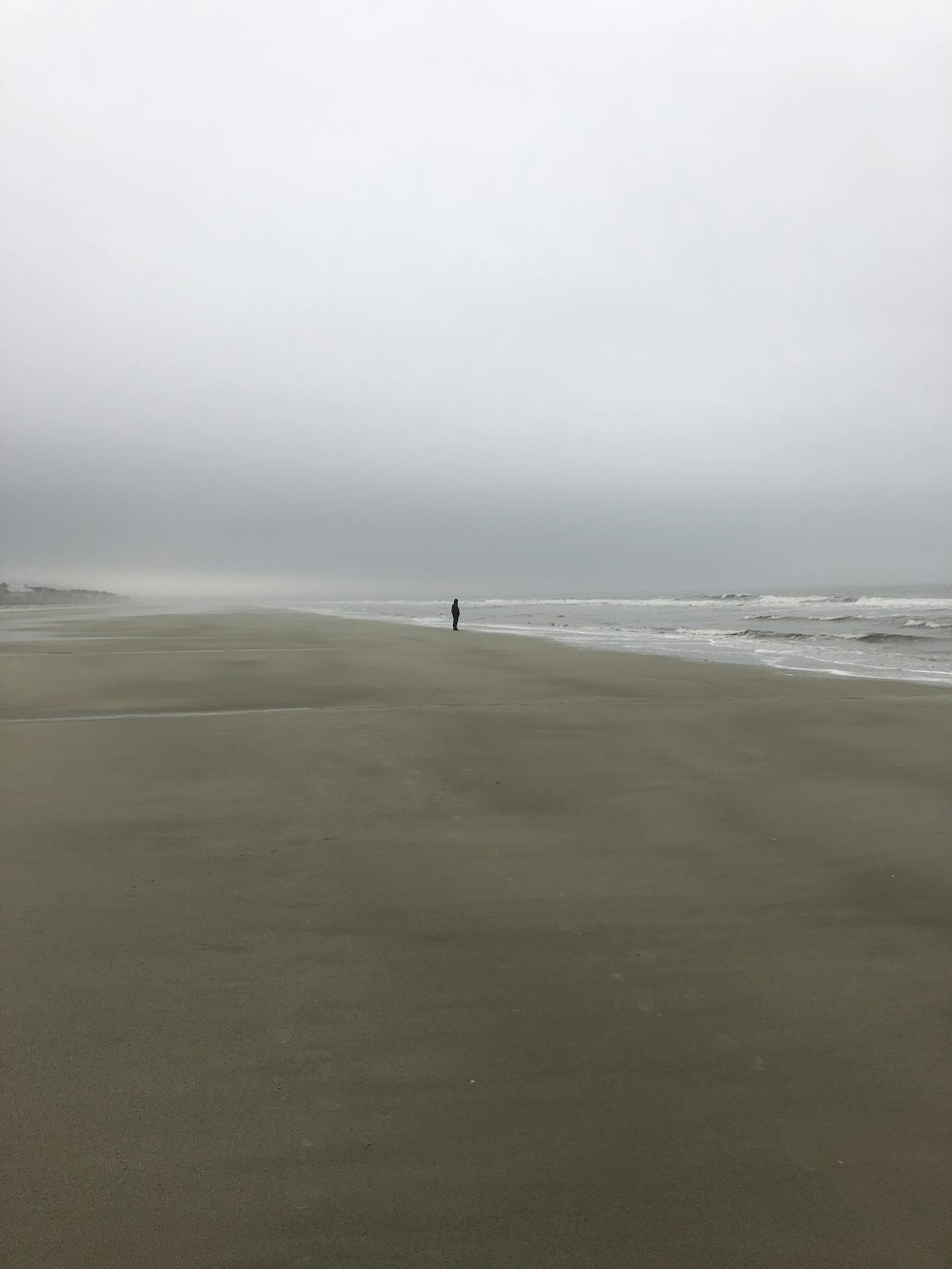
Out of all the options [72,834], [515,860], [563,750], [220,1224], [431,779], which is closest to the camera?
[220,1224]

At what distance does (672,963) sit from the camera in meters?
3.21

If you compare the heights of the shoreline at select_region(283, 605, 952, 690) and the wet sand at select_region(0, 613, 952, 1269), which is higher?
the shoreline at select_region(283, 605, 952, 690)

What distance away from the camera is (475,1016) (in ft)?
9.16

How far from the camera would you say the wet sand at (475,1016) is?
76.0 inches

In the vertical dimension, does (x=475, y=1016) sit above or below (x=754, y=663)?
below

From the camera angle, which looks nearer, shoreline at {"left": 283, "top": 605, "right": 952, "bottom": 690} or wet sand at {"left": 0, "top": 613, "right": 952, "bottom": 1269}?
wet sand at {"left": 0, "top": 613, "right": 952, "bottom": 1269}

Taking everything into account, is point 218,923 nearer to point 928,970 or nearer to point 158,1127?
point 158,1127

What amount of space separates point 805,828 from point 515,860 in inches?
81.7

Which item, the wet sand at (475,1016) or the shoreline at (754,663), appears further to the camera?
the shoreline at (754,663)

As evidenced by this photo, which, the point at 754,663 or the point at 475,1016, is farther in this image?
the point at 754,663

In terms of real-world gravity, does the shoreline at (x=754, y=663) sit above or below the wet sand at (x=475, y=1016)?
above

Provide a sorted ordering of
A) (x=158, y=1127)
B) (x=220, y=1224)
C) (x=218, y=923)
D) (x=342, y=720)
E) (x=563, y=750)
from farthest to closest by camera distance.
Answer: (x=342, y=720) → (x=563, y=750) → (x=218, y=923) → (x=158, y=1127) → (x=220, y=1224)

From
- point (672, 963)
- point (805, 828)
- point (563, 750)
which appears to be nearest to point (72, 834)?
point (672, 963)

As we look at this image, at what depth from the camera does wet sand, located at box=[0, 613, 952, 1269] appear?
76.0 inches
